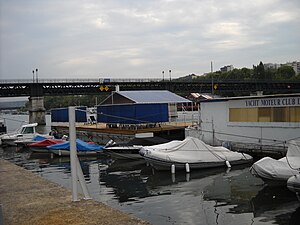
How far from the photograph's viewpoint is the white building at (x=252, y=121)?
79.3ft

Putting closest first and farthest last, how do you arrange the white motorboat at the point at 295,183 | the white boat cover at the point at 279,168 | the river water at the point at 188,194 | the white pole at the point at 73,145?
the white pole at the point at 73,145 → the river water at the point at 188,194 → the white motorboat at the point at 295,183 → the white boat cover at the point at 279,168

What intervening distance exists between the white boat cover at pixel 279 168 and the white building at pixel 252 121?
7238mm

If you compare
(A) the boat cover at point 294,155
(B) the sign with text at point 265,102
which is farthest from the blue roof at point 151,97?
(A) the boat cover at point 294,155

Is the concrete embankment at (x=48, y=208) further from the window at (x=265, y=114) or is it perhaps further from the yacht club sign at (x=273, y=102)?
the yacht club sign at (x=273, y=102)

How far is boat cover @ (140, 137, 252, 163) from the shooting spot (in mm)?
21984

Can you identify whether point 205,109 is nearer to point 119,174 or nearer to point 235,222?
point 119,174

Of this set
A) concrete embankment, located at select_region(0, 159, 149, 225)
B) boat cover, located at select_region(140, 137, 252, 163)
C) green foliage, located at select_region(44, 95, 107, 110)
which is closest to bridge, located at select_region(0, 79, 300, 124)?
green foliage, located at select_region(44, 95, 107, 110)

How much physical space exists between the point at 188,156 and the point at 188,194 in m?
5.67

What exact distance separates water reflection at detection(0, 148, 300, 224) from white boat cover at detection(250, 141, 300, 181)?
0.68m

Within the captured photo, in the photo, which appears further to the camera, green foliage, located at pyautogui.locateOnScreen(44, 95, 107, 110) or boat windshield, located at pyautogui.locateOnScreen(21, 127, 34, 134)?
green foliage, located at pyautogui.locateOnScreen(44, 95, 107, 110)

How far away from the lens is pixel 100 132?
38188 mm

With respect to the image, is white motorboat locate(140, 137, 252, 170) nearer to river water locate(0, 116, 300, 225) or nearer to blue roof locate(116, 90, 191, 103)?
river water locate(0, 116, 300, 225)

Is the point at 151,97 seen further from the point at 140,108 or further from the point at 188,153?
the point at 188,153

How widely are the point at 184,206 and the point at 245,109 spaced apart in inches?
568
